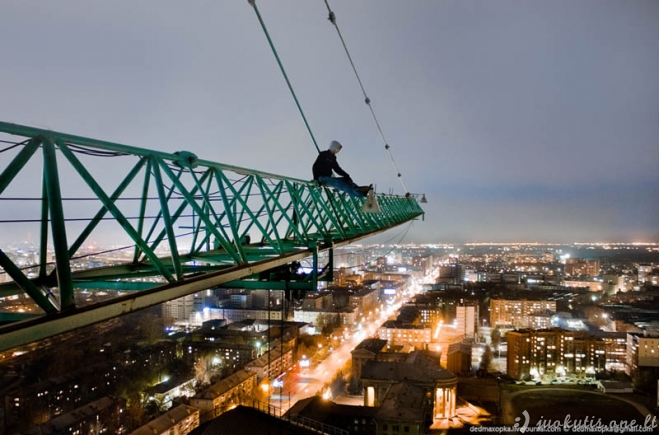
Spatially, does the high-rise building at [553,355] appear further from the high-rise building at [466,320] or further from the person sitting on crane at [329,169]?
the person sitting on crane at [329,169]

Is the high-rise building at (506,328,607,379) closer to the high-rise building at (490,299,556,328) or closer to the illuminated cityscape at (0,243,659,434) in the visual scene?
the illuminated cityscape at (0,243,659,434)

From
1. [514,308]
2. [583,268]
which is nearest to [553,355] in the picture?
[514,308]

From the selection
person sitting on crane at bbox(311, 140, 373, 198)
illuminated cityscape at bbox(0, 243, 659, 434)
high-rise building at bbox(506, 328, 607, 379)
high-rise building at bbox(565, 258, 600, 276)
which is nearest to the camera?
person sitting on crane at bbox(311, 140, 373, 198)

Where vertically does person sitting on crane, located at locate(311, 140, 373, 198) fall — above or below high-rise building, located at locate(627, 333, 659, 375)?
above

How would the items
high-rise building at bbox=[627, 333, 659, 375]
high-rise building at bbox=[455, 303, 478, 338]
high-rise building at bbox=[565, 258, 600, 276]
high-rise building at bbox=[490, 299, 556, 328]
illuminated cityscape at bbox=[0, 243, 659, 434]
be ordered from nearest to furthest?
illuminated cityscape at bbox=[0, 243, 659, 434] < high-rise building at bbox=[627, 333, 659, 375] < high-rise building at bbox=[455, 303, 478, 338] < high-rise building at bbox=[490, 299, 556, 328] < high-rise building at bbox=[565, 258, 600, 276]

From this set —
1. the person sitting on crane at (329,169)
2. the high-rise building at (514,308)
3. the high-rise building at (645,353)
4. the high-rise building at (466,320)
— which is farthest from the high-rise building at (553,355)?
the person sitting on crane at (329,169)

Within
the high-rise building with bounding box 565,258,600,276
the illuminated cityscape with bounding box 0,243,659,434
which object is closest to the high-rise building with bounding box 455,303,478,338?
the illuminated cityscape with bounding box 0,243,659,434

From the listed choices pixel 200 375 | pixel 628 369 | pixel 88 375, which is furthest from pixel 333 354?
pixel 628 369

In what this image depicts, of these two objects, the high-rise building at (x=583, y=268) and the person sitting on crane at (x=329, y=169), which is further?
the high-rise building at (x=583, y=268)

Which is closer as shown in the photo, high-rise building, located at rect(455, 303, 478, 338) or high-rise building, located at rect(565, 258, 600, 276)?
high-rise building, located at rect(455, 303, 478, 338)

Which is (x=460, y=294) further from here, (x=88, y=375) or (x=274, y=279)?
(x=274, y=279)

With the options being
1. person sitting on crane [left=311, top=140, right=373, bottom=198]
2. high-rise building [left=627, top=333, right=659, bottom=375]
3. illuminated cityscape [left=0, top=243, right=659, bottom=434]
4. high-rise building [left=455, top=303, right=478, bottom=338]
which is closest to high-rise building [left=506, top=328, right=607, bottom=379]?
illuminated cityscape [left=0, top=243, right=659, bottom=434]
